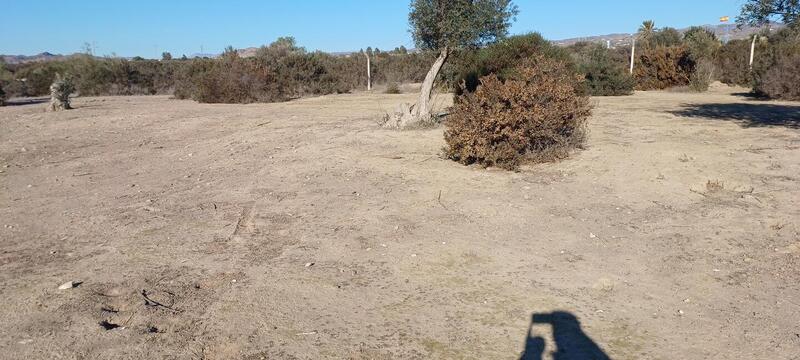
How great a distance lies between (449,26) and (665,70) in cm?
1815

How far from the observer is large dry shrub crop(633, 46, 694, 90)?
27219 millimetres

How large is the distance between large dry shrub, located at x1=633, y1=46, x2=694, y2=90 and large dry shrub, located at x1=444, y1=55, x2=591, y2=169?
64.2ft

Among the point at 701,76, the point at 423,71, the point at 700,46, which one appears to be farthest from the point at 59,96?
the point at 700,46

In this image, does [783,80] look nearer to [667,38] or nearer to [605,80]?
[605,80]

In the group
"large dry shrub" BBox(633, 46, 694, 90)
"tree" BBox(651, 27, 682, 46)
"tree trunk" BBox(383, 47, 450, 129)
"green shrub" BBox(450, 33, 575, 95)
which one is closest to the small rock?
"tree trunk" BBox(383, 47, 450, 129)

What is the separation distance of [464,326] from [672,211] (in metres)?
3.72

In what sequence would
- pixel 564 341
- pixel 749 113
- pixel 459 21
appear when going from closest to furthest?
1. pixel 564 341
2. pixel 459 21
3. pixel 749 113

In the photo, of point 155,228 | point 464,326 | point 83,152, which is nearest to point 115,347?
point 464,326

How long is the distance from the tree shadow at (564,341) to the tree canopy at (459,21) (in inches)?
353

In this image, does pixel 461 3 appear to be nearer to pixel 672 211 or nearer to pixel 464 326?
pixel 672 211

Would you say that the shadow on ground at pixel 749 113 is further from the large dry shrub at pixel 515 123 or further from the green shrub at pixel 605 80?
the green shrub at pixel 605 80

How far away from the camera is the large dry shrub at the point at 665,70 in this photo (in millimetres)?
27219

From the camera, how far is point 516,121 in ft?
30.1

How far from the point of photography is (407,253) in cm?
603
